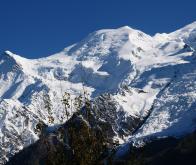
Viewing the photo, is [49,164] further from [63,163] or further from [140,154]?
[140,154]

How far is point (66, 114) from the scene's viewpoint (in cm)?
4888

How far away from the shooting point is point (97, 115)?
49.4 meters

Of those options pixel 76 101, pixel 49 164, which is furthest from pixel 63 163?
pixel 76 101

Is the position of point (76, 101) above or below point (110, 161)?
above

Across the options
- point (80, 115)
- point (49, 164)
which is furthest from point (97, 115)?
point (49, 164)

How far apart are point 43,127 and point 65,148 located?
6.95 feet

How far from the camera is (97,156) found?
4953cm

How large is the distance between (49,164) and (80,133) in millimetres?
2907

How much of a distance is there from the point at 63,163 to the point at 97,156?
2.32m

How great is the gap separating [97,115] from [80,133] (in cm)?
164

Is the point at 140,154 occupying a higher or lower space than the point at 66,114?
lower

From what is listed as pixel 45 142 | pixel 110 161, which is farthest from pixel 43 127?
pixel 110 161

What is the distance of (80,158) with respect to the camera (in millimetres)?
48906

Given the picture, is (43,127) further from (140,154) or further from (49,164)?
(140,154)
